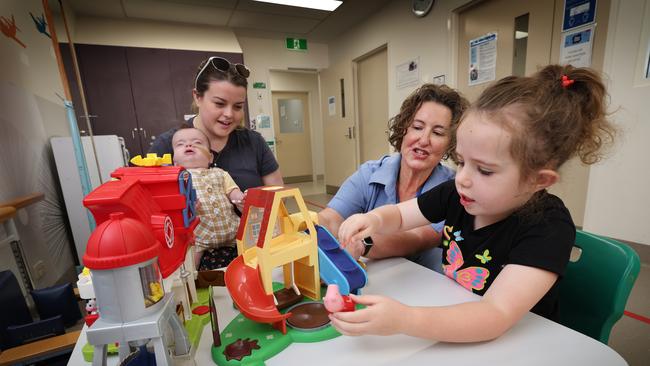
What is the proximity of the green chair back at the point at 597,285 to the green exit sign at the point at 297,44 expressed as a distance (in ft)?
15.8

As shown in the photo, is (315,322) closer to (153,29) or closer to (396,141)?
(396,141)

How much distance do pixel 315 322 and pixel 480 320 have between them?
0.32 metres

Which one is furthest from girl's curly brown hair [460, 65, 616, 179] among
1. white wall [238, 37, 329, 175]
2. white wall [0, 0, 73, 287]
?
white wall [238, 37, 329, 175]

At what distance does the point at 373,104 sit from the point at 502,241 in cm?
395

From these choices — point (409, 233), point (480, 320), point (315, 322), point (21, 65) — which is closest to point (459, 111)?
point (409, 233)

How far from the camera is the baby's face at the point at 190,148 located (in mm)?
1307

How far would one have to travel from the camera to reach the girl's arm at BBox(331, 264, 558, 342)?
0.51 m

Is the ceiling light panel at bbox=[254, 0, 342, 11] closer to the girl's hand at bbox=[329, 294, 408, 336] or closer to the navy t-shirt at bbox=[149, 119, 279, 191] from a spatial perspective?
the navy t-shirt at bbox=[149, 119, 279, 191]

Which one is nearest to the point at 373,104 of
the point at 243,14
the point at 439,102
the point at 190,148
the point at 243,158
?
the point at 243,14

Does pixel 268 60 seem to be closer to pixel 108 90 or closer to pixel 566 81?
pixel 108 90

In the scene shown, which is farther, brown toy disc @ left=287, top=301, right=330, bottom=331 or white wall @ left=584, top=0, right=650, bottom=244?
white wall @ left=584, top=0, right=650, bottom=244

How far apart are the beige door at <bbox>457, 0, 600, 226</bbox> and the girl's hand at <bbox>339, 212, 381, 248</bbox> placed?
5.69 feet

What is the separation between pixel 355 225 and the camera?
0.81 m

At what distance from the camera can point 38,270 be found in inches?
72.7
